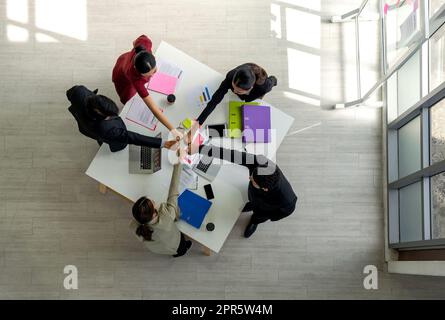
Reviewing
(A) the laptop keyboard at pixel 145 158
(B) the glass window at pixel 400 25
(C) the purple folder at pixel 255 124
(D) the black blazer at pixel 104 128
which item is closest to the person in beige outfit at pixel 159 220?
(A) the laptop keyboard at pixel 145 158

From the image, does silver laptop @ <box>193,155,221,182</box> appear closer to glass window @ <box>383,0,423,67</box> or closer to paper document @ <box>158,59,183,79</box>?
paper document @ <box>158,59,183,79</box>

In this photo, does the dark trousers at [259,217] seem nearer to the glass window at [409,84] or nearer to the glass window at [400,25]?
the glass window at [409,84]

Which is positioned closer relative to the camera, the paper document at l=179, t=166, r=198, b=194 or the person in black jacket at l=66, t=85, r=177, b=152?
the person in black jacket at l=66, t=85, r=177, b=152

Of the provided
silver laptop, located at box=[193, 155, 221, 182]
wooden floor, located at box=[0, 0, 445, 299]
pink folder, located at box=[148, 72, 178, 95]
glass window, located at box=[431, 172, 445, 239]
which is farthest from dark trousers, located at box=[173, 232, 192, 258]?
glass window, located at box=[431, 172, 445, 239]

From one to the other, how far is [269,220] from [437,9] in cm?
217

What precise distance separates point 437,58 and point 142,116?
7.53ft

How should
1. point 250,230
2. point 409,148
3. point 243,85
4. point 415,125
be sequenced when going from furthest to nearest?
point 250,230 < point 409,148 < point 415,125 < point 243,85

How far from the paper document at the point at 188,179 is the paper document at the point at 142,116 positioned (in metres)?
0.42

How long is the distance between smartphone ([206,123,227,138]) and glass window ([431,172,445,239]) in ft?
5.57

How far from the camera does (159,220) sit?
2807 mm

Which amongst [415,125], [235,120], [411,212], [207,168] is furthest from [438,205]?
[207,168]

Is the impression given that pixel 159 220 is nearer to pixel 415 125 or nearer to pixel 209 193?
pixel 209 193

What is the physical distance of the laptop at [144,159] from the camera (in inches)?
122

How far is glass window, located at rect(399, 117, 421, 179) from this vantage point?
3.36 m
